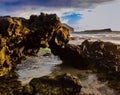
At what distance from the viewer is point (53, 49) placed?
2438 centimetres

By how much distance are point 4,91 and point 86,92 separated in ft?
14.8

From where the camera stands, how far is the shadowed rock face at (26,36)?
64.3 feet

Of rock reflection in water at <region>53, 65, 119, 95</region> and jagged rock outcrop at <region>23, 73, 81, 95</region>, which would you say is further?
rock reflection in water at <region>53, 65, 119, 95</region>

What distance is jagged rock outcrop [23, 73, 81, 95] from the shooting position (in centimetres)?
1636

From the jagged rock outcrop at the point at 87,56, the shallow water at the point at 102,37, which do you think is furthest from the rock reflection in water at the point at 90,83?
the shallow water at the point at 102,37

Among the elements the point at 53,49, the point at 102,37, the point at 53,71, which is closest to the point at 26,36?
the point at 53,71

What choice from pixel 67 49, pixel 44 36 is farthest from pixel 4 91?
pixel 67 49

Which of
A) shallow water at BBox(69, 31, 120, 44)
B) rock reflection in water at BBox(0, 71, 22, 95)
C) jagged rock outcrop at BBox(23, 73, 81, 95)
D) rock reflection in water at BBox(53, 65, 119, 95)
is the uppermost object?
jagged rock outcrop at BBox(23, 73, 81, 95)

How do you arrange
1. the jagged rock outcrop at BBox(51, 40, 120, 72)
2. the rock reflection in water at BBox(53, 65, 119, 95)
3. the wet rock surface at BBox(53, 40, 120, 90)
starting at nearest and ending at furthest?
the rock reflection in water at BBox(53, 65, 119, 95) → the wet rock surface at BBox(53, 40, 120, 90) → the jagged rock outcrop at BBox(51, 40, 120, 72)

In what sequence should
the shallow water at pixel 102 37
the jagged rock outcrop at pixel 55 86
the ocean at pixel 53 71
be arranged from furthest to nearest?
the shallow water at pixel 102 37, the ocean at pixel 53 71, the jagged rock outcrop at pixel 55 86

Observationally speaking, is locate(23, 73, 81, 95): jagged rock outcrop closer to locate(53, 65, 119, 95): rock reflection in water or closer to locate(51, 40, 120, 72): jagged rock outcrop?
locate(53, 65, 119, 95): rock reflection in water

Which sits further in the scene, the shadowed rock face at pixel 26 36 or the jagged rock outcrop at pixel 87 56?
the jagged rock outcrop at pixel 87 56

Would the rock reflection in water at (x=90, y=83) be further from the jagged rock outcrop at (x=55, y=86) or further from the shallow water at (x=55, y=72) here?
the jagged rock outcrop at (x=55, y=86)

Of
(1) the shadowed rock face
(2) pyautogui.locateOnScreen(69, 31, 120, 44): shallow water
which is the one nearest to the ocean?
(1) the shadowed rock face
